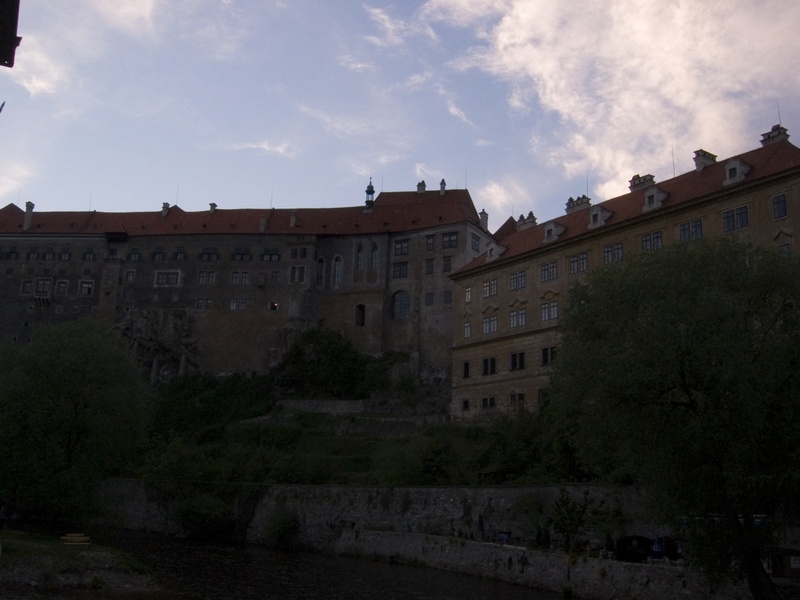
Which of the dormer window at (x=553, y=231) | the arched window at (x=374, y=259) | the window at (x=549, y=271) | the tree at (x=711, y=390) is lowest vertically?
the tree at (x=711, y=390)

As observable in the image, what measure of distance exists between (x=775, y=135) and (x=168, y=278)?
167 feet

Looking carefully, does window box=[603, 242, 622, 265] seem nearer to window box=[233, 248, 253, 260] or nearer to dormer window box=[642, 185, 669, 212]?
dormer window box=[642, 185, 669, 212]

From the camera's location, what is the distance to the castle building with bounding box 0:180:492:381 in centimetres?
6512

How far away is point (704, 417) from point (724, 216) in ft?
64.6

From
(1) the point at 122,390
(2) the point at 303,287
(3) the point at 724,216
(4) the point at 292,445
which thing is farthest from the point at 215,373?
(3) the point at 724,216

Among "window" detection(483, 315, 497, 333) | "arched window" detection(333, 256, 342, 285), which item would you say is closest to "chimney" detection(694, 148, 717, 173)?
"window" detection(483, 315, 497, 333)

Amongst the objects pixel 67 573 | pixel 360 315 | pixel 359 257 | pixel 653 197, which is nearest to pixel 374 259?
pixel 359 257

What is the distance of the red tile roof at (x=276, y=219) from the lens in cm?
6881

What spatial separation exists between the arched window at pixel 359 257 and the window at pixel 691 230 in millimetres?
34192

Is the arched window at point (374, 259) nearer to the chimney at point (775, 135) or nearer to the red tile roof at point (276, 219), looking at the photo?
the red tile roof at point (276, 219)

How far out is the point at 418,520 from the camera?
116 feet

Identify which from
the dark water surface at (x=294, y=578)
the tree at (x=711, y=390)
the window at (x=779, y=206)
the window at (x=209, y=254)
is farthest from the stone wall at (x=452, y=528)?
the window at (x=209, y=254)

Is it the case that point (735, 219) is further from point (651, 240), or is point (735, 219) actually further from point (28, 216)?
point (28, 216)

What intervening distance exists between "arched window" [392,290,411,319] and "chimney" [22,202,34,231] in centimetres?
3699
